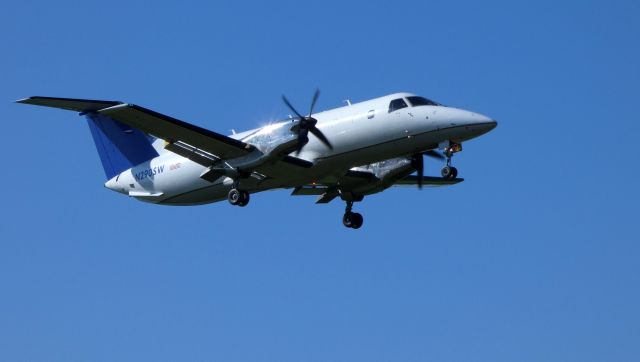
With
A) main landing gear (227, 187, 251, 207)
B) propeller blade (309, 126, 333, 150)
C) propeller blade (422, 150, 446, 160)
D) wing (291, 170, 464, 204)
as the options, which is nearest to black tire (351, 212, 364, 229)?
wing (291, 170, 464, 204)

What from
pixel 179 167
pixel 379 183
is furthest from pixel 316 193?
pixel 179 167

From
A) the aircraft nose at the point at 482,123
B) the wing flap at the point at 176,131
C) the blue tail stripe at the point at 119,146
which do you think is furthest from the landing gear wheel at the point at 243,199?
the aircraft nose at the point at 482,123

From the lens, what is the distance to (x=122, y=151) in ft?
110

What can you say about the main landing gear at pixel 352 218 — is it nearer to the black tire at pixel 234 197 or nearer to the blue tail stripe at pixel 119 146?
the black tire at pixel 234 197

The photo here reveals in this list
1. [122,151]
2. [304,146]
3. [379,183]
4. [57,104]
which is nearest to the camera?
[57,104]

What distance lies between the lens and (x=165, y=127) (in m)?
28.3

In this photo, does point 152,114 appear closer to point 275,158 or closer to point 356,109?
point 275,158

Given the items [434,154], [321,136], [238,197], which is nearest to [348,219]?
[434,154]

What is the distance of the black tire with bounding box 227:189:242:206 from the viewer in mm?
29688

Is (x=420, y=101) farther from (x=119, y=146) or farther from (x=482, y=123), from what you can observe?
(x=119, y=146)

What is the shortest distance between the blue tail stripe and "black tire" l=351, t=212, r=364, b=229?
7024mm

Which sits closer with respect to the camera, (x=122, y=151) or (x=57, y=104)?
(x=57, y=104)

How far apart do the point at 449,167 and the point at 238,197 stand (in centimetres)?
655

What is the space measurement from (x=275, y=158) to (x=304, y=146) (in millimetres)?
967
